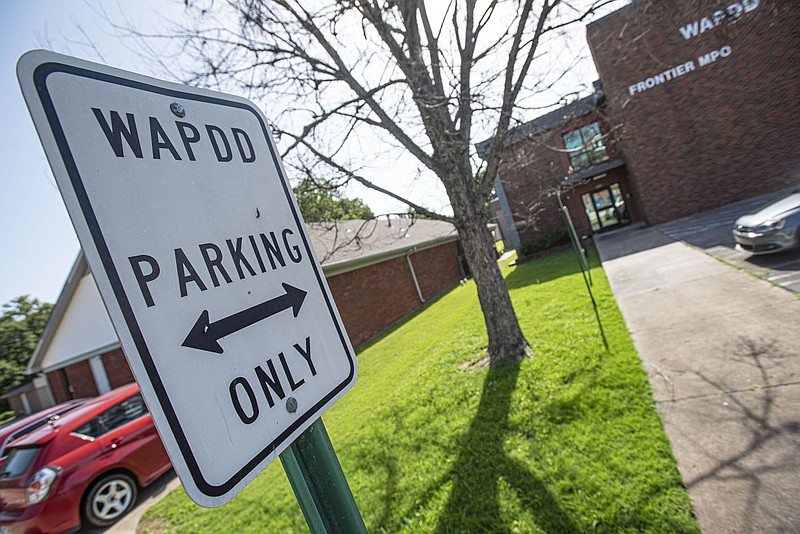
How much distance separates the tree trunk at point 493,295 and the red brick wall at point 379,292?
6.09m

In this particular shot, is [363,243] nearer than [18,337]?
Yes

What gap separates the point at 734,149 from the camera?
625 inches

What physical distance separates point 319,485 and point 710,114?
21.2 metres

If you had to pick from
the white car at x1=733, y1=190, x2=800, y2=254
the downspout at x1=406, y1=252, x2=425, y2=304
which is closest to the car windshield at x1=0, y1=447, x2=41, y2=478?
the downspout at x1=406, y1=252, x2=425, y2=304

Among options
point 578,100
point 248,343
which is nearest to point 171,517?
point 248,343

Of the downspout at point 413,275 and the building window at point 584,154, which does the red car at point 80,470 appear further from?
the building window at point 584,154

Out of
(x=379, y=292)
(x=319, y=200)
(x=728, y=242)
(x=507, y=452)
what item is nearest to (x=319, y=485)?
(x=507, y=452)

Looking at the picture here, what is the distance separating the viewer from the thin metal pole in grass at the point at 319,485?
3.50ft

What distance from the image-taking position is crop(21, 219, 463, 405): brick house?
1212 centimetres

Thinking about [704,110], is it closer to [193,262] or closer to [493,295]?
[493,295]

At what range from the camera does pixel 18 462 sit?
16.8ft

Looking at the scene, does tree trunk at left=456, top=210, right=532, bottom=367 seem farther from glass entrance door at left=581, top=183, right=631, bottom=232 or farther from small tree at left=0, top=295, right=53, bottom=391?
small tree at left=0, top=295, right=53, bottom=391

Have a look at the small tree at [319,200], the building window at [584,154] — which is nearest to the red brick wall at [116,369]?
the small tree at [319,200]

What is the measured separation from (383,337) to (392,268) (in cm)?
346
